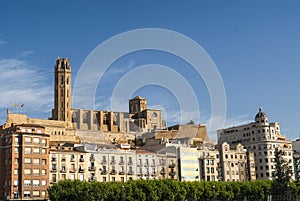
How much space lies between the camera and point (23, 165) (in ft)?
357

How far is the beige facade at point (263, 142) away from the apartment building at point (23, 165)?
7301 cm

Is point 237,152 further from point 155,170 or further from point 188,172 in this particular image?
point 155,170

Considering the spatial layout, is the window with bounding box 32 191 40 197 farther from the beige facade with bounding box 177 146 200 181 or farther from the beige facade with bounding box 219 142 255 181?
the beige facade with bounding box 219 142 255 181

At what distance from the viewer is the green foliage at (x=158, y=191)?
99.9 m

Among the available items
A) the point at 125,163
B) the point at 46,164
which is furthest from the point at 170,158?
the point at 46,164

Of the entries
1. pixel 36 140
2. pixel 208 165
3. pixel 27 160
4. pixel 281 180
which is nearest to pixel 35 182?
pixel 27 160

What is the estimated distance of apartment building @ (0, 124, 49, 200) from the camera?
108 meters

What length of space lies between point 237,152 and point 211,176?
15181 mm

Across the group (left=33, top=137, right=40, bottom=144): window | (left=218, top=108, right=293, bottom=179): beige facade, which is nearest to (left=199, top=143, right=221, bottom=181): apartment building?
(left=218, top=108, right=293, bottom=179): beige facade

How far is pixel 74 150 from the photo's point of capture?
12406 centimetres

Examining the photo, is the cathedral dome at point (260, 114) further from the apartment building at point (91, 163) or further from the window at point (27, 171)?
the window at point (27, 171)

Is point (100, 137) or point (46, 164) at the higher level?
point (100, 137)

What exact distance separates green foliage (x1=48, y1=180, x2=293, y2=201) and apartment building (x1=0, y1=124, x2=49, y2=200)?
33.0ft

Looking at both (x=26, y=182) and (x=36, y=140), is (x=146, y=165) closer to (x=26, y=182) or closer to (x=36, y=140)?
(x=36, y=140)
